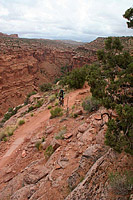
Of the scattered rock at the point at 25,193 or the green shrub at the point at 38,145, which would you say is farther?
the green shrub at the point at 38,145

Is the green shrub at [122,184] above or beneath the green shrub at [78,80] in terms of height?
beneath

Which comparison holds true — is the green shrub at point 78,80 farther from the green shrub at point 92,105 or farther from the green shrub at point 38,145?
the green shrub at point 38,145

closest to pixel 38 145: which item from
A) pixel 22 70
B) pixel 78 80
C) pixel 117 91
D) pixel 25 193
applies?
pixel 25 193

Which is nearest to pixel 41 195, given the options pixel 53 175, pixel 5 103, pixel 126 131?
pixel 53 175

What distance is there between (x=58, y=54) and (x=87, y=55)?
557 inches

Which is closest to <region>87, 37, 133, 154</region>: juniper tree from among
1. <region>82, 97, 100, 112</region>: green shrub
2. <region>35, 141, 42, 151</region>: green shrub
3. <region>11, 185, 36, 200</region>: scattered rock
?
<region>11, 185, 36, 200</region>: scattered rock

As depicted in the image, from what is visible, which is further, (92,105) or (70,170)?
(92,105)

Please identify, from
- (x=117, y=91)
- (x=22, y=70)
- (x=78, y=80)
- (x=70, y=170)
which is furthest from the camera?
(x=22, y=70)

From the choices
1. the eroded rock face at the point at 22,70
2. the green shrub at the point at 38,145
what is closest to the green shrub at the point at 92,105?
the green shrub at the point at 38,145

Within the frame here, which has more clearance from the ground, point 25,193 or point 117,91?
point 117,91

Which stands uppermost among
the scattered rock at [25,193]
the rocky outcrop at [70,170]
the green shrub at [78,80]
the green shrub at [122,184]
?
the green shrub at [78,80]

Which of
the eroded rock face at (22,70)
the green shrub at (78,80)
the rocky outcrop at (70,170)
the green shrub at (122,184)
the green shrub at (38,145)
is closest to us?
the green shrub at (122,184)

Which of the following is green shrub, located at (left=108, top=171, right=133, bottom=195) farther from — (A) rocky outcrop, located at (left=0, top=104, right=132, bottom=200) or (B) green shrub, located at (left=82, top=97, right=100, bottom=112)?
(B) green shrub, located at (left=82, top=97, right=100, bottom=112)

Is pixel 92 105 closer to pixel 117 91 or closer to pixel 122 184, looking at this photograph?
pixel 117 91
